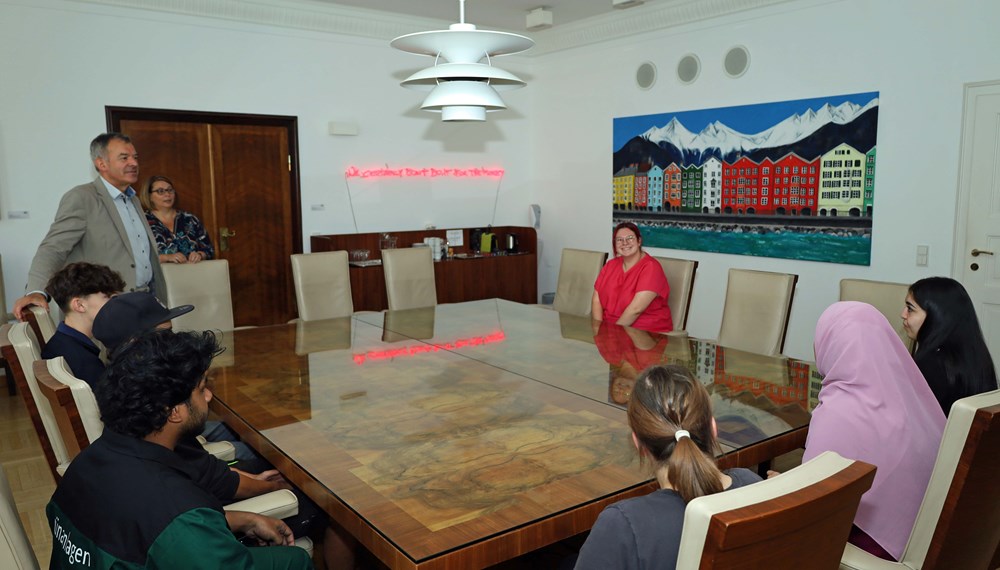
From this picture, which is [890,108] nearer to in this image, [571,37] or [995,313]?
[995,313]

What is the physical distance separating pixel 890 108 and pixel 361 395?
4.07 m

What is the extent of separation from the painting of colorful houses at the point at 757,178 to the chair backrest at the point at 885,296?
1.74m

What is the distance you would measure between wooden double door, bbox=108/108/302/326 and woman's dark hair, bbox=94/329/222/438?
4.46 meters

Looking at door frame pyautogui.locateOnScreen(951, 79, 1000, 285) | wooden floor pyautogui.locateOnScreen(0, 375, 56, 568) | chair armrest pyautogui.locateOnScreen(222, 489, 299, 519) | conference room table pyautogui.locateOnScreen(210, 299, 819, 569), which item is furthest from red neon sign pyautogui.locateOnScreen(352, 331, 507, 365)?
door frame pyautogui.locateOnScreen(951, 79, 1000, 285)

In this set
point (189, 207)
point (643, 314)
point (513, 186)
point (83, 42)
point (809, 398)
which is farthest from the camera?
point (513, 186)

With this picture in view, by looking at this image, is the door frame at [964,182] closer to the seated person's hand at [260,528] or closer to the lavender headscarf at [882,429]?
the lavender headscarf at [882,429]

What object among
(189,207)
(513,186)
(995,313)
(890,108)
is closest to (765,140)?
(890,108)

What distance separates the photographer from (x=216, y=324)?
413 centimetres

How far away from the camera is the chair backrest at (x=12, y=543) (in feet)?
4.52

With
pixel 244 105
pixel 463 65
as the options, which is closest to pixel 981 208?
pixel 463 65

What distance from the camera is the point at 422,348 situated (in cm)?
329

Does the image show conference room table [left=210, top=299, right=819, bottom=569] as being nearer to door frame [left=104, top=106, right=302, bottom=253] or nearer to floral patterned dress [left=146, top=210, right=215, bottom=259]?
floral patterned dress [left=146, top=210, right=215, bottom=259]

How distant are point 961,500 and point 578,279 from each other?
A: 127 inches

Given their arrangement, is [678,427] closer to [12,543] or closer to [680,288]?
[12,543]
